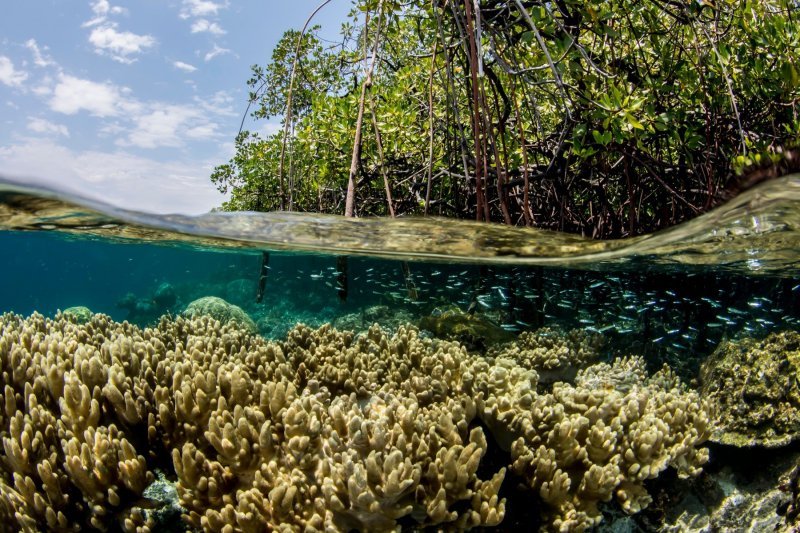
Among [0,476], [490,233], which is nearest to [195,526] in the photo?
[0,476]

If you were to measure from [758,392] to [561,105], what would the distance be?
4.78 metres

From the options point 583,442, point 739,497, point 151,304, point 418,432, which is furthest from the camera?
point 151,304

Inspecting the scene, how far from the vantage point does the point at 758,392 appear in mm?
Answer: 6109

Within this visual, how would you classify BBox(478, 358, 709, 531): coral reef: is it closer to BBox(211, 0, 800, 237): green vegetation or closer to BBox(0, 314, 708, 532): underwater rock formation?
Result: BBox(0, 314, 708, 532): underwater rock formation

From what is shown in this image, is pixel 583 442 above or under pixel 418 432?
under

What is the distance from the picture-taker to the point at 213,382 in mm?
3885

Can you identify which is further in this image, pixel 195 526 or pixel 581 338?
pixel 581 338

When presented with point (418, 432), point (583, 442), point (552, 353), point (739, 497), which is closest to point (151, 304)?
point (552, 353)

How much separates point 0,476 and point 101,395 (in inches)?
31.4

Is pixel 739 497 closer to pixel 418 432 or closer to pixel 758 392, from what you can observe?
pixel 758 392

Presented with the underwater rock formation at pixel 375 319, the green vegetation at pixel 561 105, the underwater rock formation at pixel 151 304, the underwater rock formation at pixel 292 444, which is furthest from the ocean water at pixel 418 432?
the underwater rock formation at pixel 151 304

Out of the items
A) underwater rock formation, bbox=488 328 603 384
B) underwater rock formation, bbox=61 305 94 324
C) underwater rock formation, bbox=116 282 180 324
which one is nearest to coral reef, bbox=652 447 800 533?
underwater rock formation, bbox=488 328 603 384

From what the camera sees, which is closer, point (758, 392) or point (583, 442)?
point (583, 442)

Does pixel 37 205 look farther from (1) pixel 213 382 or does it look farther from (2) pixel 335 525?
(2) pixel 335 525
